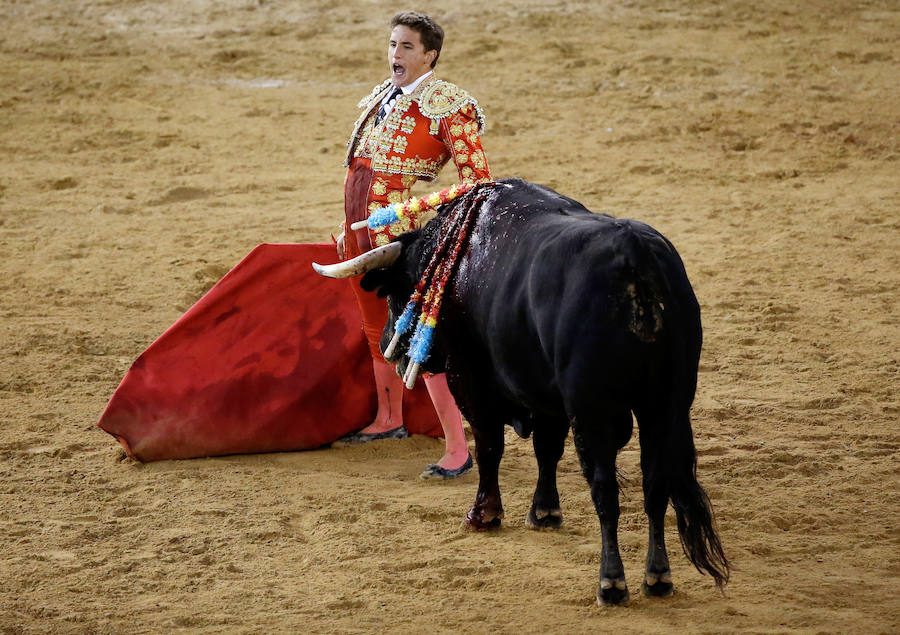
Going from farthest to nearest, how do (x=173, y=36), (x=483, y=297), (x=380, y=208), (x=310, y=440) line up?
1. (x=173, y=36)
2. (x=310, y=440)
3. (x=380, y=208)
4. (x=483, y=297)

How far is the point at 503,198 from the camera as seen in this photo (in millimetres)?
4297

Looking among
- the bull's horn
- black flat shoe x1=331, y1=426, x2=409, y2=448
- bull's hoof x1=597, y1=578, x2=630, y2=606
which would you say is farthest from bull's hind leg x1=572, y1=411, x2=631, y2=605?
black flat shoe x1=331, y1=426, x2=409, y2=448

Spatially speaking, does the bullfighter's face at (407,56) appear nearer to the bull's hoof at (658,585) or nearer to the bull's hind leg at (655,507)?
the bull's hind leg at (655,507)

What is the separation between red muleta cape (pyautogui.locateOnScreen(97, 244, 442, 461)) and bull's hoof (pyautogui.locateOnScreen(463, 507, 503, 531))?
41.8 inches

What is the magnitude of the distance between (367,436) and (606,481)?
1984mm

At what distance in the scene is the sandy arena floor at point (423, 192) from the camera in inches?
159

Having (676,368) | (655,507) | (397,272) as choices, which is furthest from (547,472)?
(676,368)

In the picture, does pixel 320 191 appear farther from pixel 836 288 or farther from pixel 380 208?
pixel 380 208

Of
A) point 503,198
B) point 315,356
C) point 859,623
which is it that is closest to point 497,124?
point 315,356

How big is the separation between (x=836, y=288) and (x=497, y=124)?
4.12 meters

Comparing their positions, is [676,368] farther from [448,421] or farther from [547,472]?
[448,421]

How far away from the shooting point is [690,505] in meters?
3.76

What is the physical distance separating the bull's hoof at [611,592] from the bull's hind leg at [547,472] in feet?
2.39

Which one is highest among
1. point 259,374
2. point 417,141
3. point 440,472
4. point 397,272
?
point 417,141
